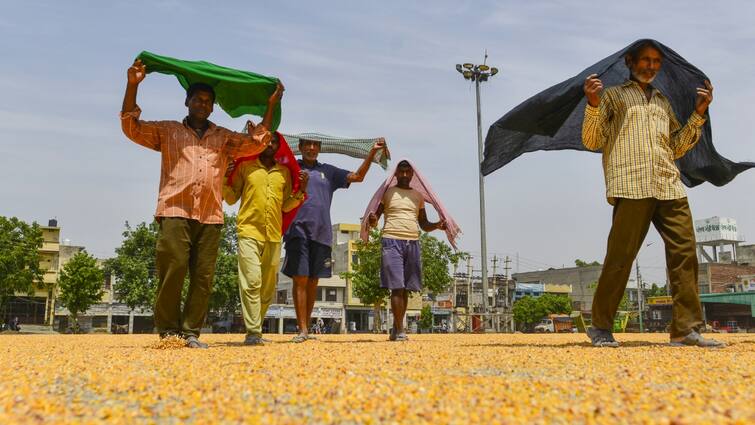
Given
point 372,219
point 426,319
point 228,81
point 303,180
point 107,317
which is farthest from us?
point 426,319

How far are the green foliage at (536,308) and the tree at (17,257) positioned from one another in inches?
1626

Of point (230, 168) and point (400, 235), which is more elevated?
point (230, 168)

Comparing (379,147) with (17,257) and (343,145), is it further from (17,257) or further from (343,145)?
(17,257)

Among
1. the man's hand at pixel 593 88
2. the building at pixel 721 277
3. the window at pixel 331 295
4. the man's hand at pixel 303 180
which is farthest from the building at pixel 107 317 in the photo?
the building at pixel 721 277

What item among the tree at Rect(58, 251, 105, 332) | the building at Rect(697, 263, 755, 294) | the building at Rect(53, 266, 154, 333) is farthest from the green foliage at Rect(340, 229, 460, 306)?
the building at Rect(697, 263, 755, 294)

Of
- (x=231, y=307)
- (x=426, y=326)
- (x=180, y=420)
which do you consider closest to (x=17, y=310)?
(x=231, y=307)

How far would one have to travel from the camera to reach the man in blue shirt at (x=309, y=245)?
21.3 ft

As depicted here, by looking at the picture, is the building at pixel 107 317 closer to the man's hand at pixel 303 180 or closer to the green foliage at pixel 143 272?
the green foliage at pixel 143 272

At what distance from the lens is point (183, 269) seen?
487 cm

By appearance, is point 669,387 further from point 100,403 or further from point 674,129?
point 674,129

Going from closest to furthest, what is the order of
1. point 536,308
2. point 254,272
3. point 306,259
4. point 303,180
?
1. point 254,272
2. point 303,180
3. point 306,259
4. point 536,308

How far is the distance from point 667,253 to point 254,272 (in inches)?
133

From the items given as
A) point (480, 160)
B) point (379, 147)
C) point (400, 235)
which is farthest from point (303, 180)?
point (480, 160)

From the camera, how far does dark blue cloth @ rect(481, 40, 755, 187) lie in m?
5.43
